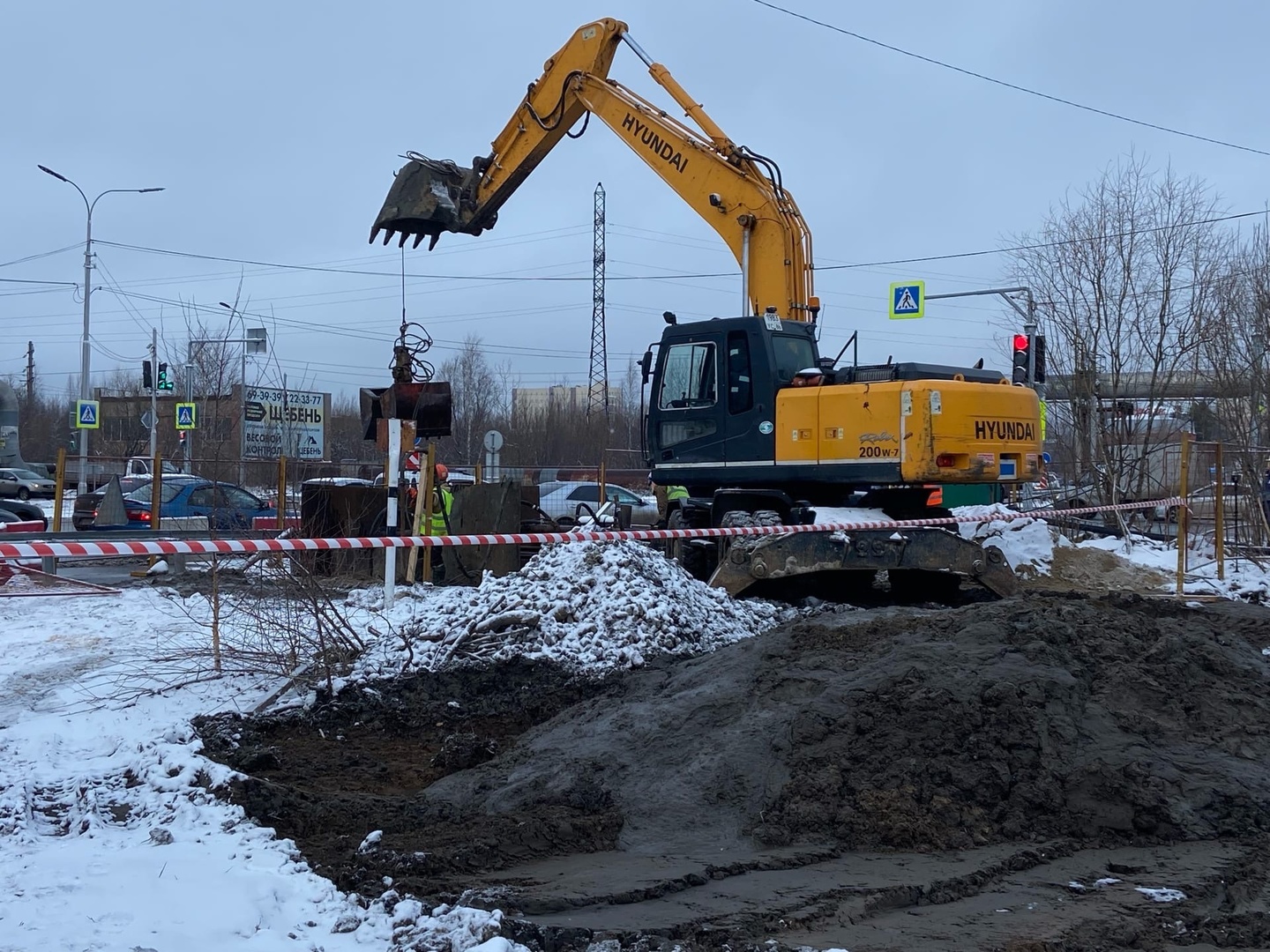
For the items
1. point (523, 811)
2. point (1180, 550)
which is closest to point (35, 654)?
point (523, 811)

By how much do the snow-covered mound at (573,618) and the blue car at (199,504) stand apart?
9893mm

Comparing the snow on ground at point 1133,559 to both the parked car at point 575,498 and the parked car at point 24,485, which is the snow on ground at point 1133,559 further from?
the parked car at point 24,485

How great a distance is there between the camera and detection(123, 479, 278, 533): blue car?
1900 centimetres

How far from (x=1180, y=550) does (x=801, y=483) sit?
5.08 meters

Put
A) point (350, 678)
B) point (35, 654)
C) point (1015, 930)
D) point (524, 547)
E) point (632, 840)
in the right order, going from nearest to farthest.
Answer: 1. point (1015, 930)
2. point (632, 840)
3. point (350, 678)
4. point (35, 654)
5. point (524, 547)

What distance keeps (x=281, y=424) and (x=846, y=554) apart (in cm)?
2330

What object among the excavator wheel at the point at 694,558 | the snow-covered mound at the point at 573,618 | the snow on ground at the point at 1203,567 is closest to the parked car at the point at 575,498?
the snow on ground at the point at 1203,567

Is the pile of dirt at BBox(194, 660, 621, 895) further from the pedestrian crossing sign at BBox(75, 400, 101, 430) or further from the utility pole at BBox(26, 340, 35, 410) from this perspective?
the utility pole at BBox(26, 340, 35, 410)

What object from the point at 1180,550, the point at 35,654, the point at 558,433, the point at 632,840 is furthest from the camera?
the point at 558,433

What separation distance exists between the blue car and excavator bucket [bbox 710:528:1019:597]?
33.7ft

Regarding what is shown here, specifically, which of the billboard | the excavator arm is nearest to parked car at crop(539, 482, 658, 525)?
the billboard

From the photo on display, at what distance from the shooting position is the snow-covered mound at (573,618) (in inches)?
345

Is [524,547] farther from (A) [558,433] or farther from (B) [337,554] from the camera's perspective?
(A) [558,433]

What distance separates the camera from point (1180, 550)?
45.7 ft
